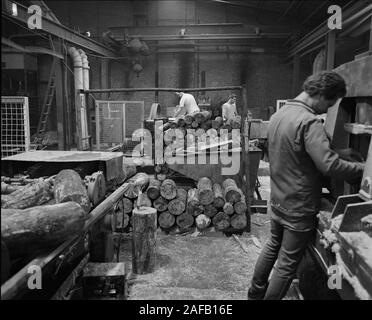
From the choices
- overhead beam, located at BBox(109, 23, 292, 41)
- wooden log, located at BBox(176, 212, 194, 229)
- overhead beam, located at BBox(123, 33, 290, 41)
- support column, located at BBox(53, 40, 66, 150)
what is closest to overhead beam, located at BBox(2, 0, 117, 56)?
support column, located at BBox(53, 40, 66, 150)

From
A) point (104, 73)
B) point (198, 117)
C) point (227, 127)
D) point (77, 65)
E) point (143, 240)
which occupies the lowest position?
point (143, 240)

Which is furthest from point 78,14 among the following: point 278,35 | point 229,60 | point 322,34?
point 322,34

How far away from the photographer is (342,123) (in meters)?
3.20

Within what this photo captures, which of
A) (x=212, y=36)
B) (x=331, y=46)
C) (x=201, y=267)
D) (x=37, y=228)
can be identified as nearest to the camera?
(x=37, y=228)

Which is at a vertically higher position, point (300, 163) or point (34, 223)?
point (300, 163)

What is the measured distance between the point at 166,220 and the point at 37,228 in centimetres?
327

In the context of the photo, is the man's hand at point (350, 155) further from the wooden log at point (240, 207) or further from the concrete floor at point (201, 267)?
the wooden log at point (240, 207)

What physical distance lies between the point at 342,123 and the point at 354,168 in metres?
0.77

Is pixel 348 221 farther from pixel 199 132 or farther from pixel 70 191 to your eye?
pixel 199 132

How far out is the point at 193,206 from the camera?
5.41 meters

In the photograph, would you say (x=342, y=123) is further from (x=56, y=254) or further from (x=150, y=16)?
(x=150, y=16)

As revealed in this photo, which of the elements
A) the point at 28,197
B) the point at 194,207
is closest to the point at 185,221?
the point at 194,207

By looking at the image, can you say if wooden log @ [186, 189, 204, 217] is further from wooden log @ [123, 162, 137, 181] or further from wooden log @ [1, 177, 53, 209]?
wooden log @ [1, 177, 53, 209]

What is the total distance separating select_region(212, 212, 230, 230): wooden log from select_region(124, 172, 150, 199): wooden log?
125 centimetres
